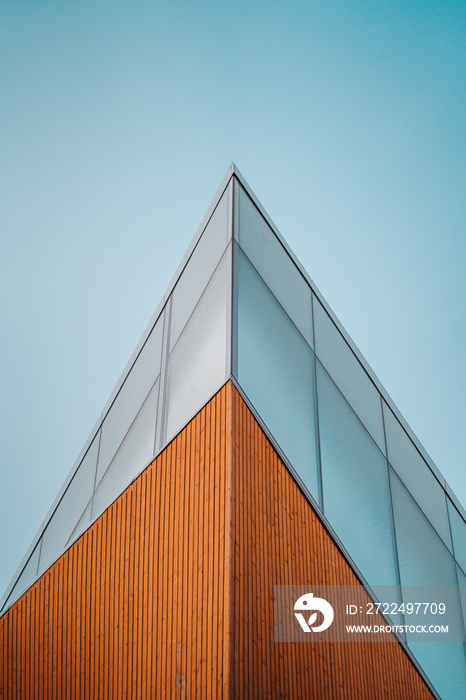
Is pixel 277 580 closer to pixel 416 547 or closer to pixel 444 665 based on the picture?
pixel 416 547

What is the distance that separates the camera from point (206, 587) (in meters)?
6.93

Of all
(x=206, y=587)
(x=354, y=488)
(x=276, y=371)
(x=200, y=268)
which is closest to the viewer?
(x=206, y=587)

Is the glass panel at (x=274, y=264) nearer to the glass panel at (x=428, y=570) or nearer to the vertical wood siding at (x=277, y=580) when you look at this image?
the vertical wood siding at (x=277, y=580)

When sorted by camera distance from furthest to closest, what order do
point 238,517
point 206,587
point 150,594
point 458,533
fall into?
1. point 458,533
2. point 150,594
3. point 238,517
4. point 206,587

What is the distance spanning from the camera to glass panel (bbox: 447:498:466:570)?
541 inches

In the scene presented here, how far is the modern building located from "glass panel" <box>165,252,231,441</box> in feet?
0.12

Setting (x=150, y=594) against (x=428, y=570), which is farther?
(x=428, y=570)

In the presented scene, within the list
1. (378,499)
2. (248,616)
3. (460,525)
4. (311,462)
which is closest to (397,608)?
(378,499)

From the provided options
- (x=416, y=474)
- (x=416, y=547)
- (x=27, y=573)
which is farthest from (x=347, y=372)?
(x=27, y=573)

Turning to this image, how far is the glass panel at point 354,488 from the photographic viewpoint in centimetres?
944

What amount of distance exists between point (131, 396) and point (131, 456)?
5.37ft

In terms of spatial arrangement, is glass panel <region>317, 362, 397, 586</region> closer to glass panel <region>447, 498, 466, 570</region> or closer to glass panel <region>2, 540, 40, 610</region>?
glass panel <region>447, 498, 466, 570</region>

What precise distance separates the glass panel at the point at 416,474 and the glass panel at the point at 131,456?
167 inches

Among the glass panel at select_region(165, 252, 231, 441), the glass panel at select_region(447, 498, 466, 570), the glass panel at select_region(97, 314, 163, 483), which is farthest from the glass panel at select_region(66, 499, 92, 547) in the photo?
the glass panel at select_region(447, 498, 466, 570)
